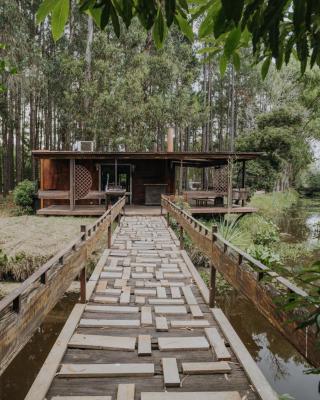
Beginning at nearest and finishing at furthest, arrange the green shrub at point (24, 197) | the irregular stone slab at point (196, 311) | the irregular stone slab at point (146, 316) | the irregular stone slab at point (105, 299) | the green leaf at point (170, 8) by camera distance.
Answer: the green leaf at point (170, 8), the irregular stone slab at point (146, 316), the irregular stone slab at point (196, 311), the irregular stone slab at point (105, 299), the green shrub at point (24, 197)

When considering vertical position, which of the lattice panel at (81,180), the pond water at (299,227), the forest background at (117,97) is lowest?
the pond water at (299,227)

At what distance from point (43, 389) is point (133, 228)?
8510 mm

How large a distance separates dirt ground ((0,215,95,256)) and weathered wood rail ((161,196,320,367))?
528 centimetres

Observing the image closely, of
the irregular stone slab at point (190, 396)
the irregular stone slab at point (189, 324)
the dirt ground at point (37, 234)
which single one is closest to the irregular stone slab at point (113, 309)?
the irregular stone slab at point (189, 324)

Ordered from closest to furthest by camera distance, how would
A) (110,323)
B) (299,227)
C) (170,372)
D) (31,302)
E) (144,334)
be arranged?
(31,302), (170,372), (144,334), (110,323), (299,227)

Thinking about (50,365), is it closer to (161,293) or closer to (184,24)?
(161,293)

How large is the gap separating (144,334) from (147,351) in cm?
46

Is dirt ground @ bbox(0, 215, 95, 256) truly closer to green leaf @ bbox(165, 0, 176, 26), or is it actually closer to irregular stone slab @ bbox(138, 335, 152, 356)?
irregular stone slab @ bbox(138, 335, 152, 356)

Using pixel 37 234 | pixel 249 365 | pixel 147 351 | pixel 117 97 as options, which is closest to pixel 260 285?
pixel 249 365

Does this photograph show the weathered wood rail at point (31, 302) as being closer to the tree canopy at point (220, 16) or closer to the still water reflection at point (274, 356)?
the tree canopy at point (220, 16)

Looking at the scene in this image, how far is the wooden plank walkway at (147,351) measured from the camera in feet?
9.12

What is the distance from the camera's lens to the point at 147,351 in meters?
3.40

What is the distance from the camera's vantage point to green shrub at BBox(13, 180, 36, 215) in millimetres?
17156

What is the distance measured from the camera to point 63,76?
74.0 feet
